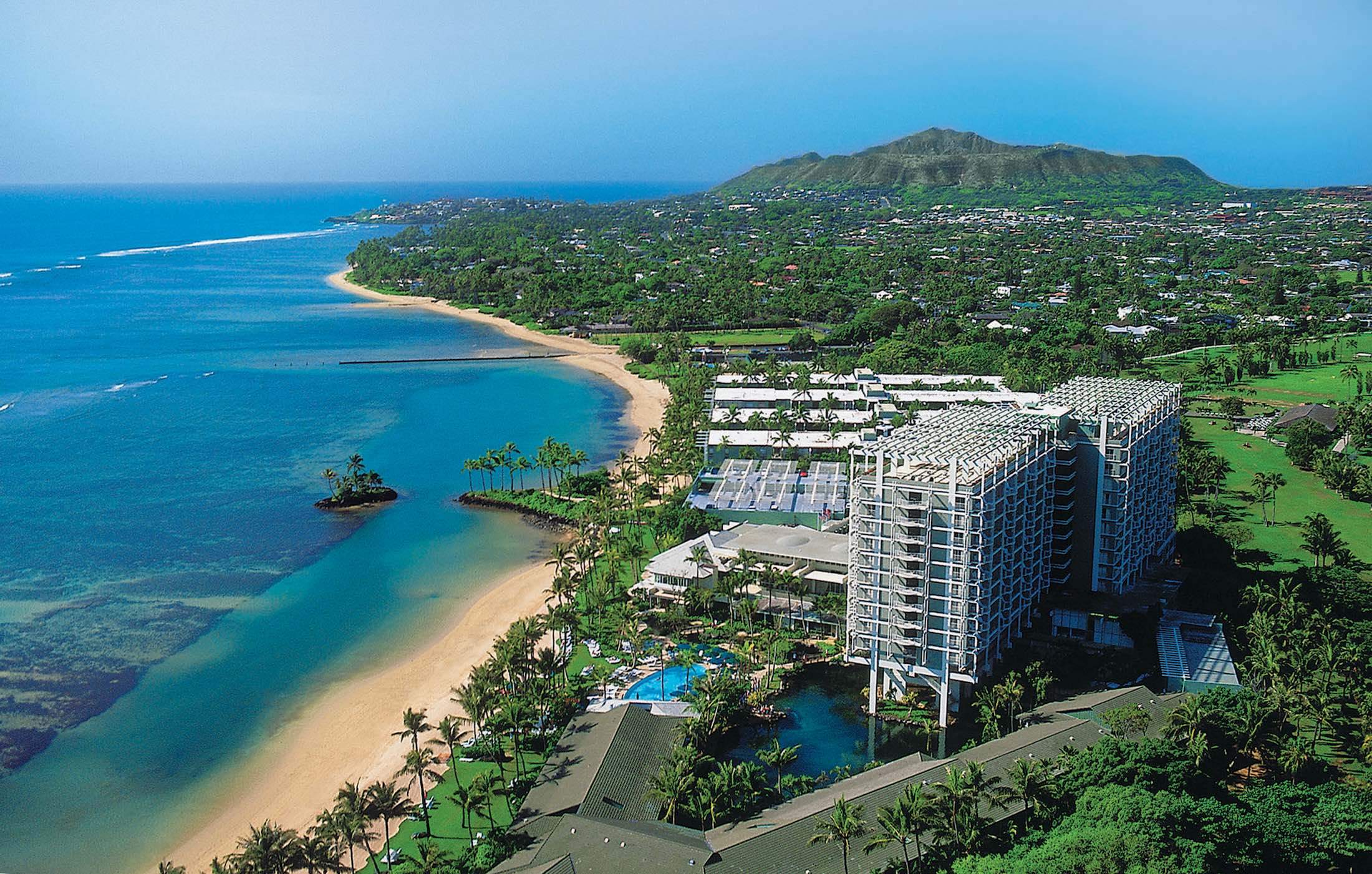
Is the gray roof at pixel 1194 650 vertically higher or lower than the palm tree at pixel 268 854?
lower

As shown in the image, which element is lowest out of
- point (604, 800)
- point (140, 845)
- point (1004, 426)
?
point (140, 845)

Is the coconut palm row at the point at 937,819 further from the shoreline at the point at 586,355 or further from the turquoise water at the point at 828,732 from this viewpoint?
the shoreline at the point at 586,355

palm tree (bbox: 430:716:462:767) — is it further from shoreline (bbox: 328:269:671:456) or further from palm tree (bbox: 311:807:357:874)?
shoreline (bbox: 328:269:671:456)

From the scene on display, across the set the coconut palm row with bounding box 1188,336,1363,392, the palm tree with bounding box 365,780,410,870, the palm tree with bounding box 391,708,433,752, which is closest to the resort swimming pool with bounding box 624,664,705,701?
the palm tree with bounding box 391,708,433,752

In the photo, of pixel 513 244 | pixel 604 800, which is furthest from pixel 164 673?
pixel 513 244

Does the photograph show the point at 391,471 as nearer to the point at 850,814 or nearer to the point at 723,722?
the point at 723,722

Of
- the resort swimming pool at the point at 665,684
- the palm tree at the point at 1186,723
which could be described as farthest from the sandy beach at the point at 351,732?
the palm tree at the point at 1186,723
